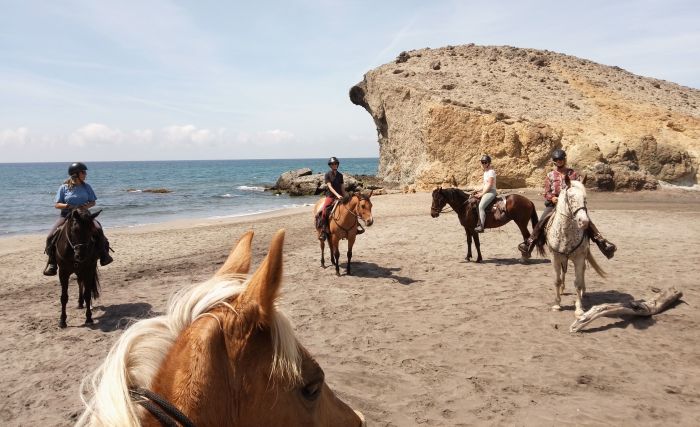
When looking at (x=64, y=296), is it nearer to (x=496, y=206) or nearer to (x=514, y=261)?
(x=496, y=206)

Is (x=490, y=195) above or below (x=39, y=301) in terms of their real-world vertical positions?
above

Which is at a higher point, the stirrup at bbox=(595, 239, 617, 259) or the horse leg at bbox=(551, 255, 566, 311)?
the stirrup at bbox=(595, 239, 617, 259)

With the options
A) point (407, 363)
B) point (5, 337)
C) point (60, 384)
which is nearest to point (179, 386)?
point (407, 363)

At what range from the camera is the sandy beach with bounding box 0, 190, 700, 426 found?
16.1 feet

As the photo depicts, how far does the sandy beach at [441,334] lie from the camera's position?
491 cm

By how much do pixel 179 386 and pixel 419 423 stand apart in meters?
3.91

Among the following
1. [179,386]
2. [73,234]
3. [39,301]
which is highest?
[179,386]

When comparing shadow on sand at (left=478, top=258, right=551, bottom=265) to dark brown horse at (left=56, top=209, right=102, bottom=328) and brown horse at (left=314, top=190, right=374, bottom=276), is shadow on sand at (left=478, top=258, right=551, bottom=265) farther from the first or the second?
dark brown horse at (left=56, top=209, right=102, bottom=328)

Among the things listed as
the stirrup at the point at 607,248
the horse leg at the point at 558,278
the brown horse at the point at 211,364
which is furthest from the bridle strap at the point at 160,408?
the stirrup at the point at 607,248

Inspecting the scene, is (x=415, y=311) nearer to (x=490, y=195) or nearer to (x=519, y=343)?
(x=519, y=343)

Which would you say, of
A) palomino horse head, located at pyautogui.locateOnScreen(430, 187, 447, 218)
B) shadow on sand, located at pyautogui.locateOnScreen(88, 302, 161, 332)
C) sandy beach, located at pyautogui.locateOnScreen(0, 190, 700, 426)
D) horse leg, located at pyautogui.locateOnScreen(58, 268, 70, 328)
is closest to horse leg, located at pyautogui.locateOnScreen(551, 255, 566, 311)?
sandy beach, located at pyautogui.locateOnScreen(0, 190, 700, 426)

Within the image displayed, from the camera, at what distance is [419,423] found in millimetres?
4547

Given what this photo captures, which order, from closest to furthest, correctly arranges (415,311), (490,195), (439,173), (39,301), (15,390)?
(15,390)
(415,311)
(39,301)
(490,195)
(439,173)

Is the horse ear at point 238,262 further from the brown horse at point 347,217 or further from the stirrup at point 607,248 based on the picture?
the brown horse at point 347,217
